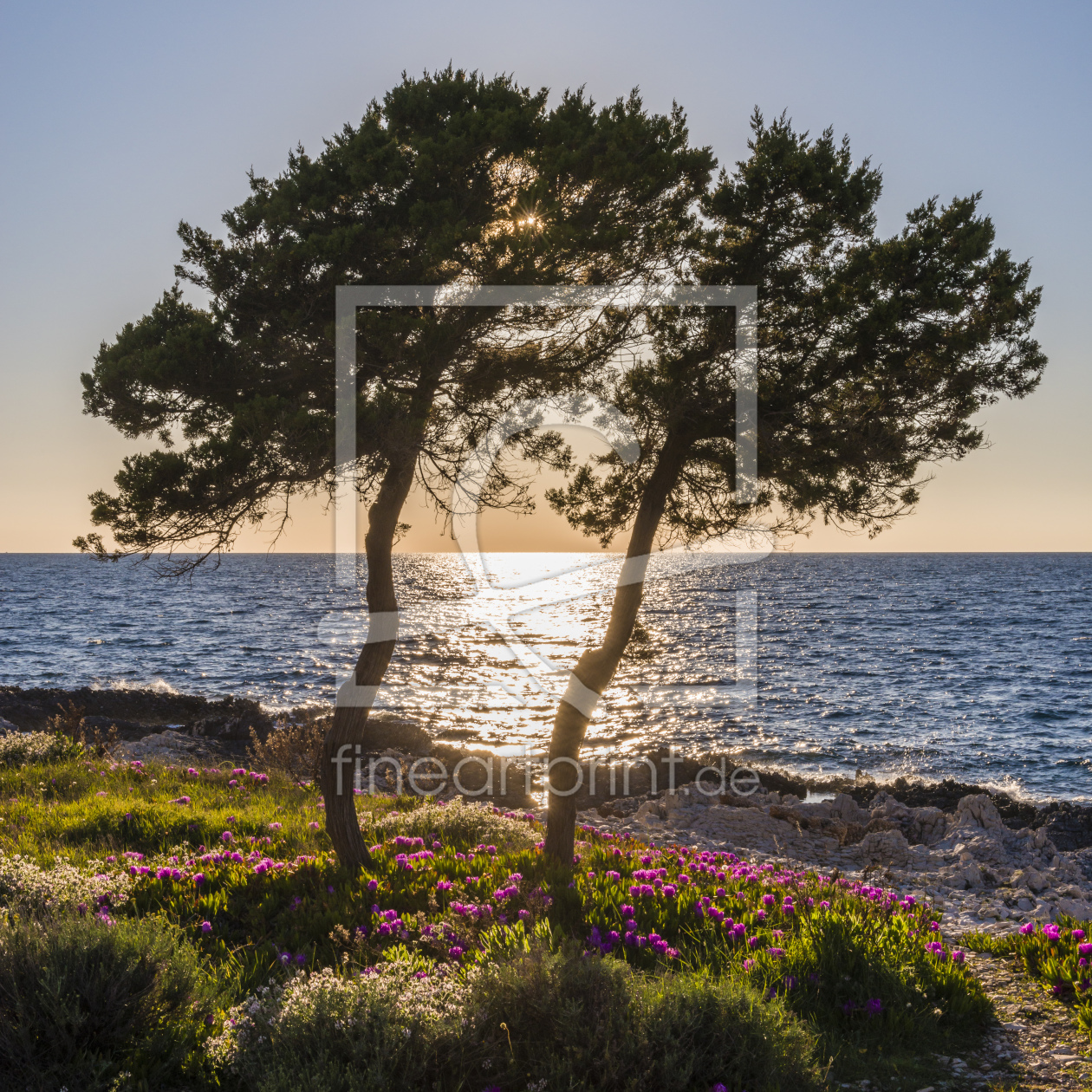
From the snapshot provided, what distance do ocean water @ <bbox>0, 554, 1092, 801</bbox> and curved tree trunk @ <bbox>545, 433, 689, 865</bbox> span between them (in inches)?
82.2

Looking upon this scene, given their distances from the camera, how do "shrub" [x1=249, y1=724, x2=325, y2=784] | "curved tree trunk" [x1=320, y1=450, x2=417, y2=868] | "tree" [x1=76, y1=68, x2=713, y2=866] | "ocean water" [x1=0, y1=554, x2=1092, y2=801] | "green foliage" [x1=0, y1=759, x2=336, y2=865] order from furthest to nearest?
"ocean water" [x1=0, y1=554, x2=1092, y2=801]
"shrub" [x1=249, y1=724, x2=325, y2=784]
"green foliage" [x1=0, y1=759, x2=336, y2=865]
"curved tree trunk" [x1=320, y1=450, x2=417, y2=868]
"tree" [x1=76, y1=68, x2=713, y2=866]

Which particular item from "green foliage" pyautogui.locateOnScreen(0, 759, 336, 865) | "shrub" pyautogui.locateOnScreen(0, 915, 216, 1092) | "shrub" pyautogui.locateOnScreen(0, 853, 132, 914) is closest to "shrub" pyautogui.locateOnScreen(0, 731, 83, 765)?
"green foliage" pyautogui.locateOnScreen(0, 759, 336, 865)

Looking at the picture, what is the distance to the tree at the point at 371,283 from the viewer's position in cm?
627

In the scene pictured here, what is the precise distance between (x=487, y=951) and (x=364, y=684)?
3.30 m

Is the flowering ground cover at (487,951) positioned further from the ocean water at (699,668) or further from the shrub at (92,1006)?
the ocean water at (699,668)

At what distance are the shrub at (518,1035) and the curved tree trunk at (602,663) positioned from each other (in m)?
3.57

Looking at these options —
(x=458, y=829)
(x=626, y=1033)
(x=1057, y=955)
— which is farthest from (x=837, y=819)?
(x=626, y=1033)

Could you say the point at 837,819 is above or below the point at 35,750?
below

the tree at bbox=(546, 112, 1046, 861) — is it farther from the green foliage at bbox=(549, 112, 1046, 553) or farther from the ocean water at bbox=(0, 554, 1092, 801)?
the ocean water at bbox=(0, 554, 1092, 801)

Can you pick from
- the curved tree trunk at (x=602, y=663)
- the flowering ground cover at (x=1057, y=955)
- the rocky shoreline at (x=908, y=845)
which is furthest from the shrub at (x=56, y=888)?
the rocky shoreline at (x=908, y=845)

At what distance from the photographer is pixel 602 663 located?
7.97 meters

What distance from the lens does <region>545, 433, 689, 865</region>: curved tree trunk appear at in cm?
768

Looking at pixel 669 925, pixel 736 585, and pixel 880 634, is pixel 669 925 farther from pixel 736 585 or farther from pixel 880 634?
pixel 736 585

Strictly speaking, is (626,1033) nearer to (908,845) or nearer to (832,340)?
(832,340)
